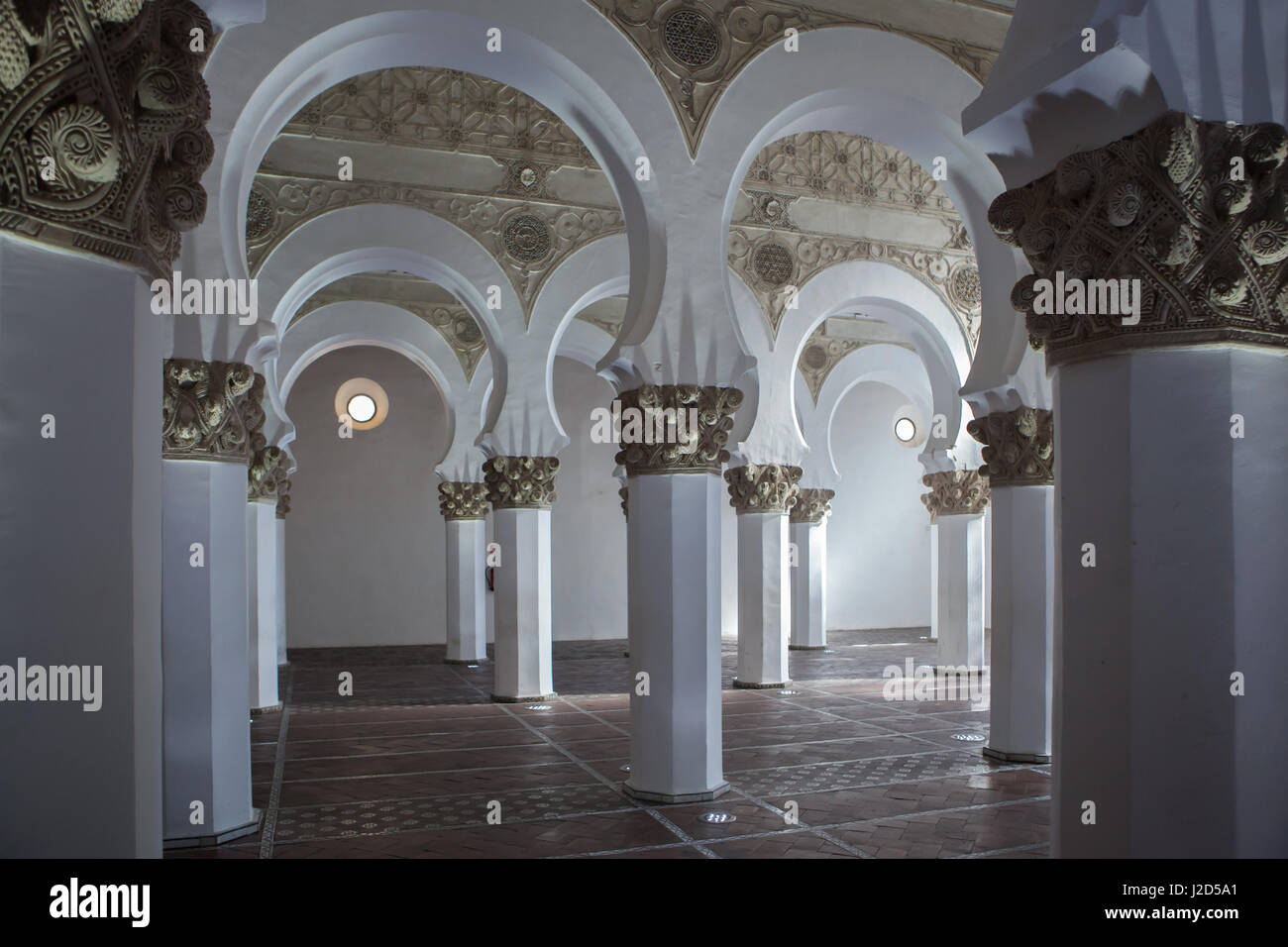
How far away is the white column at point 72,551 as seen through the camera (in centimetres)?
231

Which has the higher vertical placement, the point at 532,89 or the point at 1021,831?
the point at 532,89

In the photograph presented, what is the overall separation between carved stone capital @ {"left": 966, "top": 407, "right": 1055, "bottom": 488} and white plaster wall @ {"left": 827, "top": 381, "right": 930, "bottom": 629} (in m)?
14.8

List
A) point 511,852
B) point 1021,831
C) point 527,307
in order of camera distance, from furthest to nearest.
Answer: point 527,307 < point 1021,831 < point 511,852

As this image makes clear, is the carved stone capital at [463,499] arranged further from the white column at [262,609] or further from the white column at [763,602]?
the white column at [763,602]

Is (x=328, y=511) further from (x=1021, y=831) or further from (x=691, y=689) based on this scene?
(x=1021, y=831)

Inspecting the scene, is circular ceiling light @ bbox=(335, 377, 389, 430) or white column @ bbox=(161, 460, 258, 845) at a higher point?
circular ceiling light @ bbox=(335, 377, 389, 430)

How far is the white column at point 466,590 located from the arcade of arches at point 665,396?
9 centimetres

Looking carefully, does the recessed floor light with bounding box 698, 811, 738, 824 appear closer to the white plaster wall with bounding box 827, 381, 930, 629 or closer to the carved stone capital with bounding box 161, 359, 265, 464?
the carved stone capital with bounding box 161, 359, 265, 464

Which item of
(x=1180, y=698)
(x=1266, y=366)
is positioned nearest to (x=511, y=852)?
(x=1180, y=698)

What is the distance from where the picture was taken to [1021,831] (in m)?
6.07

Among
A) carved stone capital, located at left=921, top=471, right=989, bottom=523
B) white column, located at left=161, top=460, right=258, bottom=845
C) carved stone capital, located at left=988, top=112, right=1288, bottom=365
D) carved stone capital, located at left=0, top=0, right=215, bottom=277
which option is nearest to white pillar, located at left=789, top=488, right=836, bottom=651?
carved stone capital, located at left=921, top=471, right=989, bottom=523

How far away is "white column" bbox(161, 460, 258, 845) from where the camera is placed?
5887mm

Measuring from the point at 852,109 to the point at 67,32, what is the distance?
6.36 meters

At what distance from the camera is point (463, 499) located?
15242 millimetres
